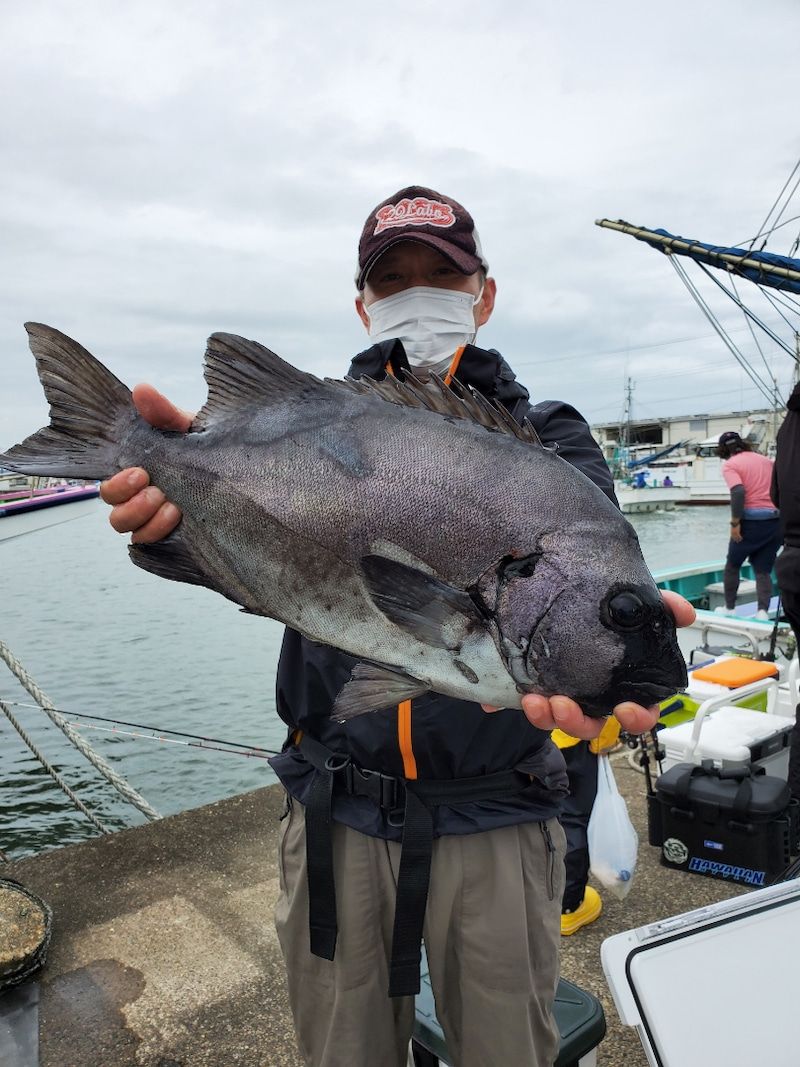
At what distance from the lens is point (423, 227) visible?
204 centimetres

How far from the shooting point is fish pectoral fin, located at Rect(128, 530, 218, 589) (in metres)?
1.61

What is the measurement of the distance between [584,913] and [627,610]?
2.68 metres

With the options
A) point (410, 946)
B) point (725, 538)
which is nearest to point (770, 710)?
point (410, 946)

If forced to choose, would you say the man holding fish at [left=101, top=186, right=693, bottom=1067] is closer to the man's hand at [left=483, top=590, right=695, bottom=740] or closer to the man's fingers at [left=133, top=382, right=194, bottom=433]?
the man's fingers at [left=133, top=382, right=194, bottom=433]

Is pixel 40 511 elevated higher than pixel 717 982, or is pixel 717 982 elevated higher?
pixel 40 511

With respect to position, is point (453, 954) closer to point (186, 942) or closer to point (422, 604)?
point (422, 604)

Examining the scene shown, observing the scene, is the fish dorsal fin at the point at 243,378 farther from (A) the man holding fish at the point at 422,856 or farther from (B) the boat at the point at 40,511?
(B) the boat at the point at 40,511

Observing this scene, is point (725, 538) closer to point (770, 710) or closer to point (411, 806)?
point (770, 710)

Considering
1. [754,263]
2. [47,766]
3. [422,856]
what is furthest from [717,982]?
[754,263]

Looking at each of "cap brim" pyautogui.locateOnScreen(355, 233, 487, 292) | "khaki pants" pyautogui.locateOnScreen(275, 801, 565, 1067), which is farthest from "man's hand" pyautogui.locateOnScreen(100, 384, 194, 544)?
"khaki pants" pyautogui.locateOnScreen(275, 801, 565, 1067)

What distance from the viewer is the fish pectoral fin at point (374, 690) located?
1.42 m

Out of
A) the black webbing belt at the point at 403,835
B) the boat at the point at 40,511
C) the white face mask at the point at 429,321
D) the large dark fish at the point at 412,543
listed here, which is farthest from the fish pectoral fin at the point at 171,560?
the boat at the point at 40,511

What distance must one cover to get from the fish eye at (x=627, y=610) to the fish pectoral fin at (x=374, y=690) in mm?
388

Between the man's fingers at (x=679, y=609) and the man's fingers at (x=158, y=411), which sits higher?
the man's fingers at (x=158, y=411)
